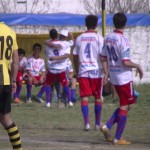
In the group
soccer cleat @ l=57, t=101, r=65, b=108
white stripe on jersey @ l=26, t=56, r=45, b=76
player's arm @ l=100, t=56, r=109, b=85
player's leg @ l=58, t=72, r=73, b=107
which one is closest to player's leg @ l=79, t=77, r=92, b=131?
player's arm @ l=100, t=56, r=109, b=85

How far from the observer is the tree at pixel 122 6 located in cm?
4019

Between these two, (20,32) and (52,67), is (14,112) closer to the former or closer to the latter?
→ (52,67)

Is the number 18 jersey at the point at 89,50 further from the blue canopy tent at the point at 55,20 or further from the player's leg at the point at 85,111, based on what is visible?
the blue canopy tent at the point at 55,20

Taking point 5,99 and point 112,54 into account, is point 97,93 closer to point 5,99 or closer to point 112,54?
point 112,54

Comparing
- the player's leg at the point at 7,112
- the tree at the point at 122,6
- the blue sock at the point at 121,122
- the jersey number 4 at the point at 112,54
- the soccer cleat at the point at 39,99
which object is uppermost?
the jersey number 4 at the point at 112,54

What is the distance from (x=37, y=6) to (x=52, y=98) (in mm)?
23026

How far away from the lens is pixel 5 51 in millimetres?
10258

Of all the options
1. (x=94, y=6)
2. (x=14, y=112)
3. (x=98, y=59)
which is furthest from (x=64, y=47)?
(x=94, y=6)

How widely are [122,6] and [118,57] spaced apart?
29323 millimetres

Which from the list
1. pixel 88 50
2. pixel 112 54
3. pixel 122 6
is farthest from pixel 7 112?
pixel 122 6

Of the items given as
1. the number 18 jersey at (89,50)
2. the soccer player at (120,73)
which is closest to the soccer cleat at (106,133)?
the soccer player at (120,73)

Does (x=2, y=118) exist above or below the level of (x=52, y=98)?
above

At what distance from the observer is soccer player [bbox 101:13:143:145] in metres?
11.7

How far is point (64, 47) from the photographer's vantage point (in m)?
18.0
